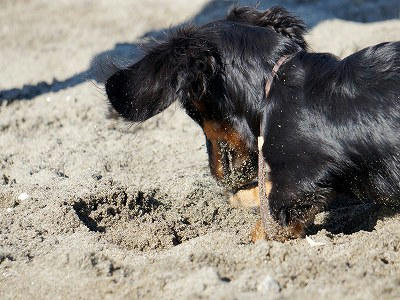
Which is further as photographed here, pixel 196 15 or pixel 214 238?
pixel 196 15

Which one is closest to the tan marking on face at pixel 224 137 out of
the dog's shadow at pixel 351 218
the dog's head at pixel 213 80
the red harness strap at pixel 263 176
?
the dog's head at pixel 213 80

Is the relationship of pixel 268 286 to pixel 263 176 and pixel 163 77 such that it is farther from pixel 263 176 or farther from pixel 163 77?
pixel 163 77

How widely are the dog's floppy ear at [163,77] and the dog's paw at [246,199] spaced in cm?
96

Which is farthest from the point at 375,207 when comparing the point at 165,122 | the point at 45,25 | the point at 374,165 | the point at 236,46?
the point at 45,25

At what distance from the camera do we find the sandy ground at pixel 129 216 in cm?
272

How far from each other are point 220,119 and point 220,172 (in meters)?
0.44

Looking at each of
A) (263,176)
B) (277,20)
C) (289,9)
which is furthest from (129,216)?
(289,9)

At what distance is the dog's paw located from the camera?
13.4ft

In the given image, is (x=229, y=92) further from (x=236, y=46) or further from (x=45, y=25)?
(x=45, y=25)

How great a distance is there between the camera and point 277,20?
3.90 metres

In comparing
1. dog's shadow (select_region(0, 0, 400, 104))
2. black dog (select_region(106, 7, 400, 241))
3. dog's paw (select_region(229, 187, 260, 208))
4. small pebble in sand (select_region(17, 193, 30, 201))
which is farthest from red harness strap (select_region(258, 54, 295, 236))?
dog's shadow (select_region(0, 0, 400, 104))

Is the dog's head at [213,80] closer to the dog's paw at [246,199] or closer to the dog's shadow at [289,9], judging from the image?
the dog's paw at [246,199]

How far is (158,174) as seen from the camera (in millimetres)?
4562

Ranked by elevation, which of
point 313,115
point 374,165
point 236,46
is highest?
point 236,46
